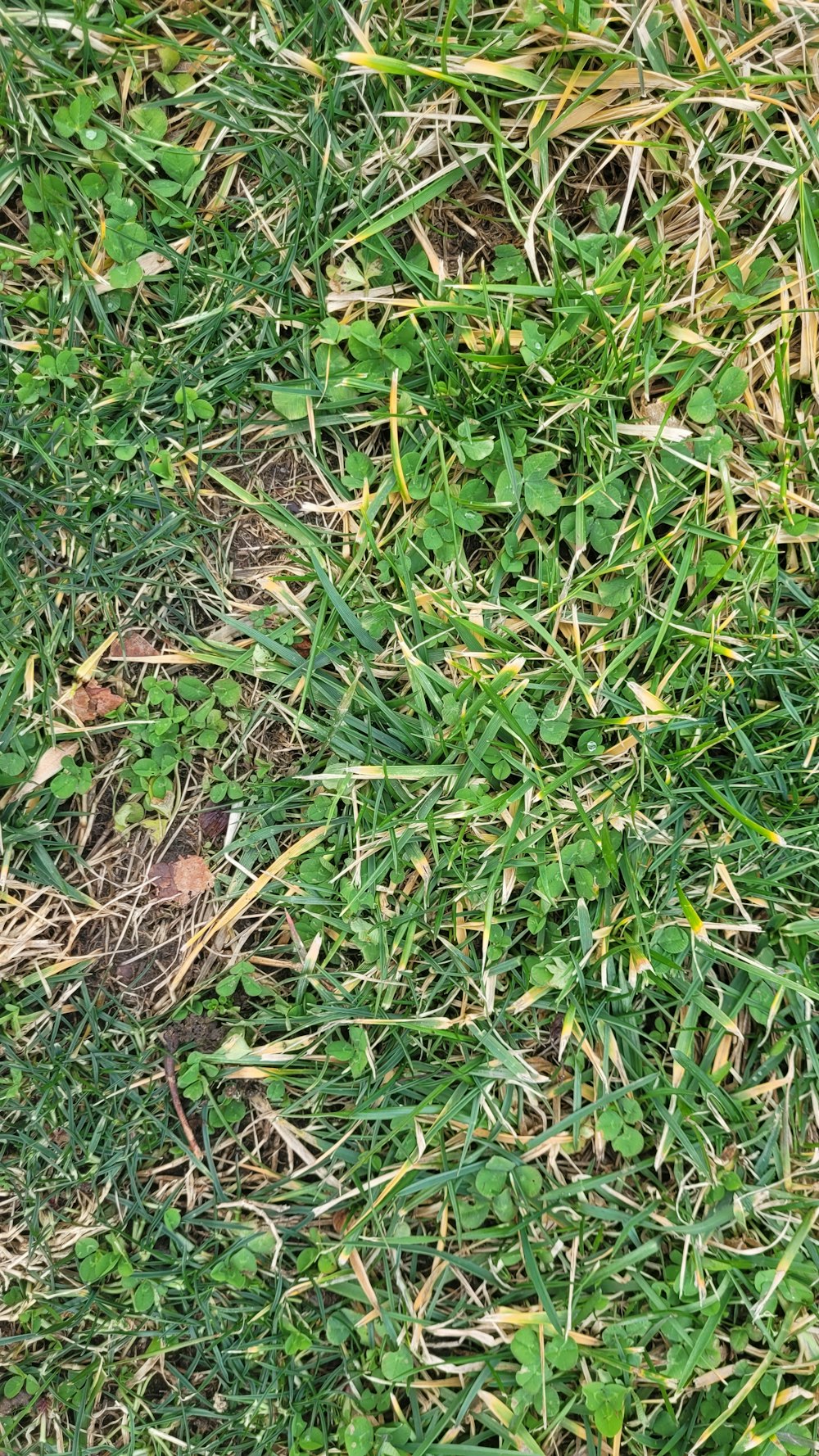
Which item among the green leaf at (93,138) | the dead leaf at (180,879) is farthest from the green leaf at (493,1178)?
the green leaf at (93,138)

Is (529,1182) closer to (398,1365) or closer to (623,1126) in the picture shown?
(623,1126)

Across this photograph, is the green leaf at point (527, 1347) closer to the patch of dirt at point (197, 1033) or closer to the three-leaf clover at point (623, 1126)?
the three-leaf clover at point (623, 1126)

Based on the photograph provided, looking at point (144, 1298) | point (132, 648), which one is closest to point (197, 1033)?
point (144, 1298)

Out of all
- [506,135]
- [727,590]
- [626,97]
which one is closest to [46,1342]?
[727,590]

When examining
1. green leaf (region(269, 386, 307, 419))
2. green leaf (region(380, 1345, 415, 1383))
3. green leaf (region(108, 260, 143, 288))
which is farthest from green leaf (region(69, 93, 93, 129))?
green leaf (region(380, 1345, 415, 1383))

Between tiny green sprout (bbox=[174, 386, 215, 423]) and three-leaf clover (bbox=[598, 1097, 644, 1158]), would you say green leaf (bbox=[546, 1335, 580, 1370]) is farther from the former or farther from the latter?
tiny green sprout (bbox=[174, 386, 215, 423])

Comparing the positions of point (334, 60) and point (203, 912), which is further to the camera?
point (203, 912)

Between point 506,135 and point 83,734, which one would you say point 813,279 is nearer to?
point 506,135
